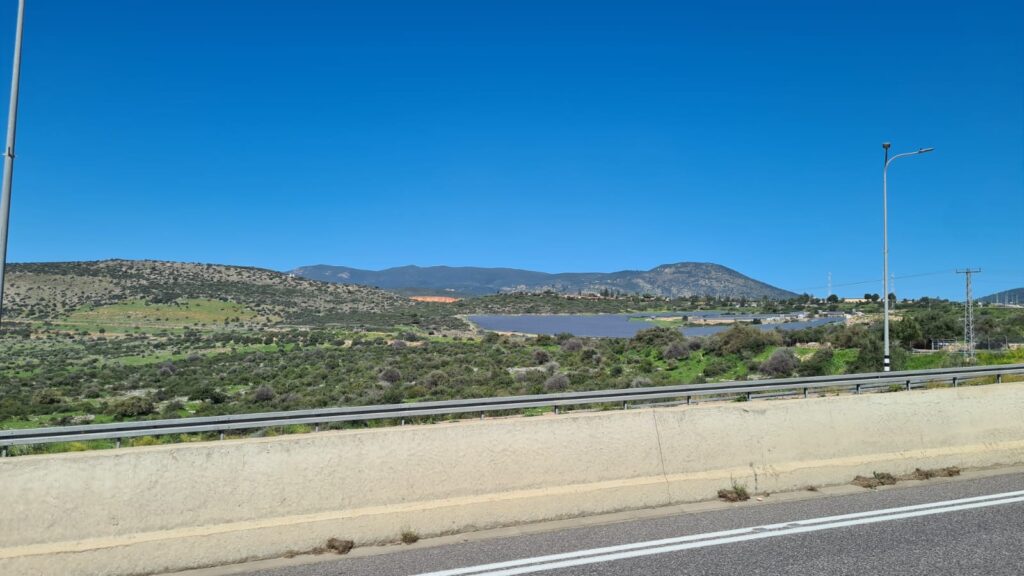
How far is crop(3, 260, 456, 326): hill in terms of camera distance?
76.3m

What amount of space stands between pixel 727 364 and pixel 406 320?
53182 millimetres

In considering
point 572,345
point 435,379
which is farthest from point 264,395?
point 572,345

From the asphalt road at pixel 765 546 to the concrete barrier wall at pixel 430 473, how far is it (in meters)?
0.32

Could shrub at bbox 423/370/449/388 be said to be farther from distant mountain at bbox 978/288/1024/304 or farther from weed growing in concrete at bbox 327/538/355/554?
distant mountain at bbox 978/288/1024/304

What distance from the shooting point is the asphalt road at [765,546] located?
5.29 meters

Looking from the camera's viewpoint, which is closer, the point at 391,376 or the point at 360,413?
the point at 360,413

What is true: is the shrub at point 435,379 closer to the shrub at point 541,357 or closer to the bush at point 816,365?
the shrub at point 541,357

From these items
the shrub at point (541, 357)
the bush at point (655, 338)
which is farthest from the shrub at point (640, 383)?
the bush at point (655, 338)

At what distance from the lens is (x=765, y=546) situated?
18.9ft

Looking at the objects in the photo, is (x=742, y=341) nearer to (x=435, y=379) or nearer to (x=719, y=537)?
(x=435, y=379)

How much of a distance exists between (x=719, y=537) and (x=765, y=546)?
36 cm

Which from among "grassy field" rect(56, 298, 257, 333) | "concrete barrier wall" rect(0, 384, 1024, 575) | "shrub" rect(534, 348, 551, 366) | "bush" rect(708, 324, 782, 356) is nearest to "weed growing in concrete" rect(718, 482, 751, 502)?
"concrete barrier wall" rect(0, 384, 1024, 575)

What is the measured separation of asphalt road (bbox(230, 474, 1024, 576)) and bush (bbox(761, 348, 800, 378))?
30.6 m

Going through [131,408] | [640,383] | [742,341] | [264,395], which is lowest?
[131,408]
